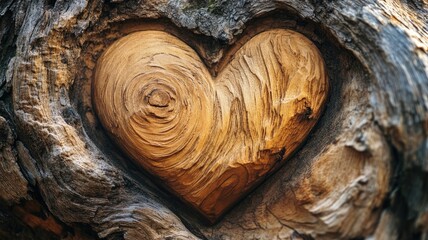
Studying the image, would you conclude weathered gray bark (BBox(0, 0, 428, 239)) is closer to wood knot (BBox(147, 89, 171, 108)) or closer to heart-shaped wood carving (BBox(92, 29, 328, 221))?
heart-shaped wood carving (BBox(92, 29, 328, 221))

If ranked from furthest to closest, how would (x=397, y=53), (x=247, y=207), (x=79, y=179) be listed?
(x=247, y=207) → (x=79, y=179) → (x=397, y=53)

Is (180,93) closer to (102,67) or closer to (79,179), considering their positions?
(102,67)

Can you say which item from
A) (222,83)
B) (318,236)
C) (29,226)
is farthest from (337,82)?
(29,226)

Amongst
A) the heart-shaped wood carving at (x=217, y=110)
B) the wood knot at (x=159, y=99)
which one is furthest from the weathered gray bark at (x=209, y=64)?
the wood knot at (x=159, y=99)

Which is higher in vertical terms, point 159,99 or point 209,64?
point 209,64

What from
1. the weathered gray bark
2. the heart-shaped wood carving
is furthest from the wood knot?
the weathered gray bark

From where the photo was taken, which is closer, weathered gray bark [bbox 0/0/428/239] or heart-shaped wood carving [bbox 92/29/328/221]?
weathered gray bark [bbox 0/0/428/239]
